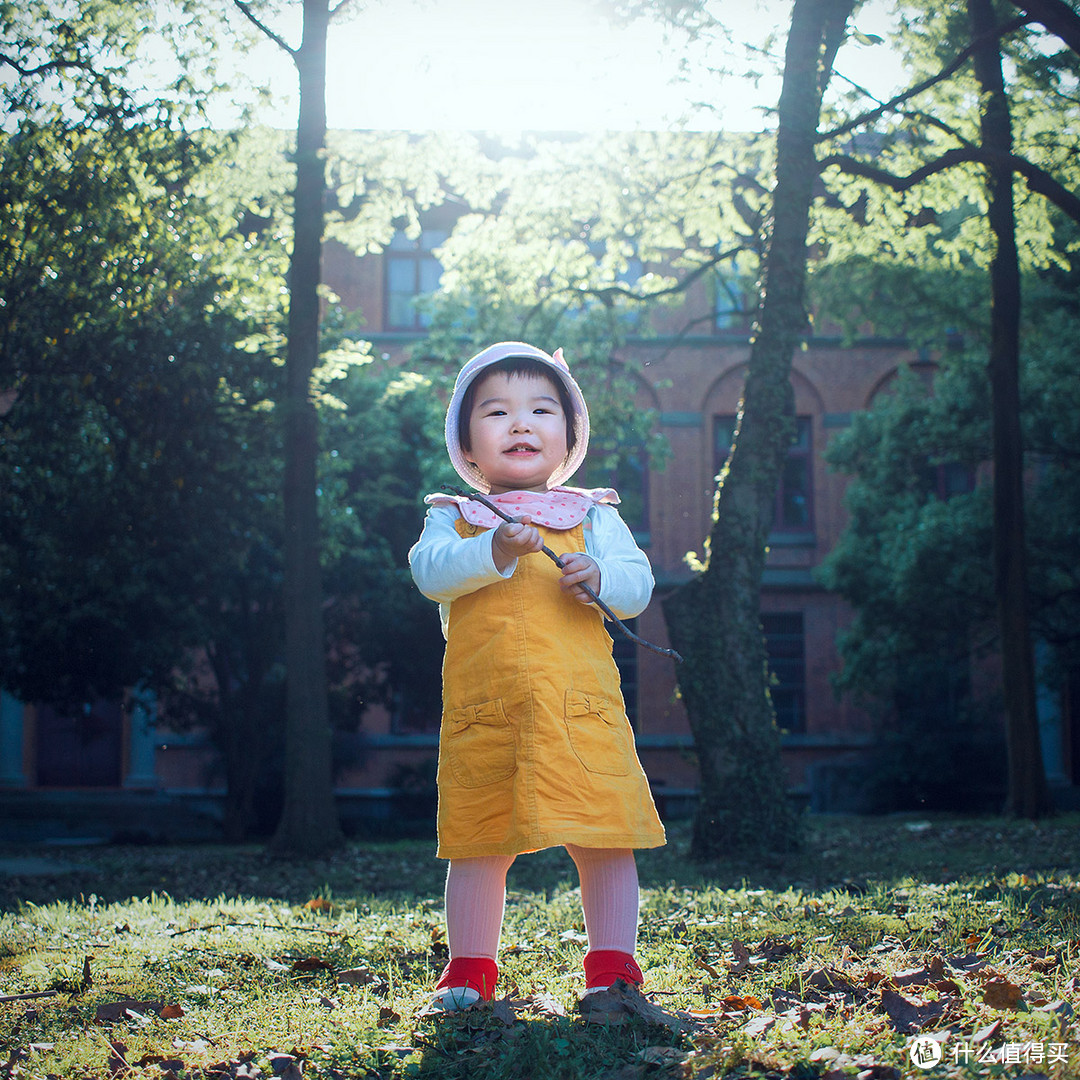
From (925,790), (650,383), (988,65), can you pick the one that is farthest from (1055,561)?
(650,383)

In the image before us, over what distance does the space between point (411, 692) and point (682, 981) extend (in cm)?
1385

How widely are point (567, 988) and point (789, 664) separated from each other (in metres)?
19.5

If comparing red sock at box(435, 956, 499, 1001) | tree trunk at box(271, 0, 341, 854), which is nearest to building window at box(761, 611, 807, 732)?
tree trunk at box(271, 0, 341, 854)

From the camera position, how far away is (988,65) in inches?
455

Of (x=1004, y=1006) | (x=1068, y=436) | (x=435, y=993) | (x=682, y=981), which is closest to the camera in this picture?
(x=1004, y=1006)

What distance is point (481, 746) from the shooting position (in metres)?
2.93

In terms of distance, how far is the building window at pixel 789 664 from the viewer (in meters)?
21.7

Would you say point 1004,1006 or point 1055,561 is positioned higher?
point 1055,561

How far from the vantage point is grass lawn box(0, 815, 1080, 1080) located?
237 cm

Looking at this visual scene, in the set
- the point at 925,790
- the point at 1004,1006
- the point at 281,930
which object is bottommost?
the point at 925,790

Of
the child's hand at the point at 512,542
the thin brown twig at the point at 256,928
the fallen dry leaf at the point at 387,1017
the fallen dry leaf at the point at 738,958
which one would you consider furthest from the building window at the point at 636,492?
the fallen dry leaf at the point at 387,1017

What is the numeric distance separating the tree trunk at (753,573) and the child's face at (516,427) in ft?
15.1

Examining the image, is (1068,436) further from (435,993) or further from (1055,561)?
(435,993)

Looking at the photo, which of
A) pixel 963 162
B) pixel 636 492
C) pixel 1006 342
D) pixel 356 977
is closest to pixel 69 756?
pixel 636 492
